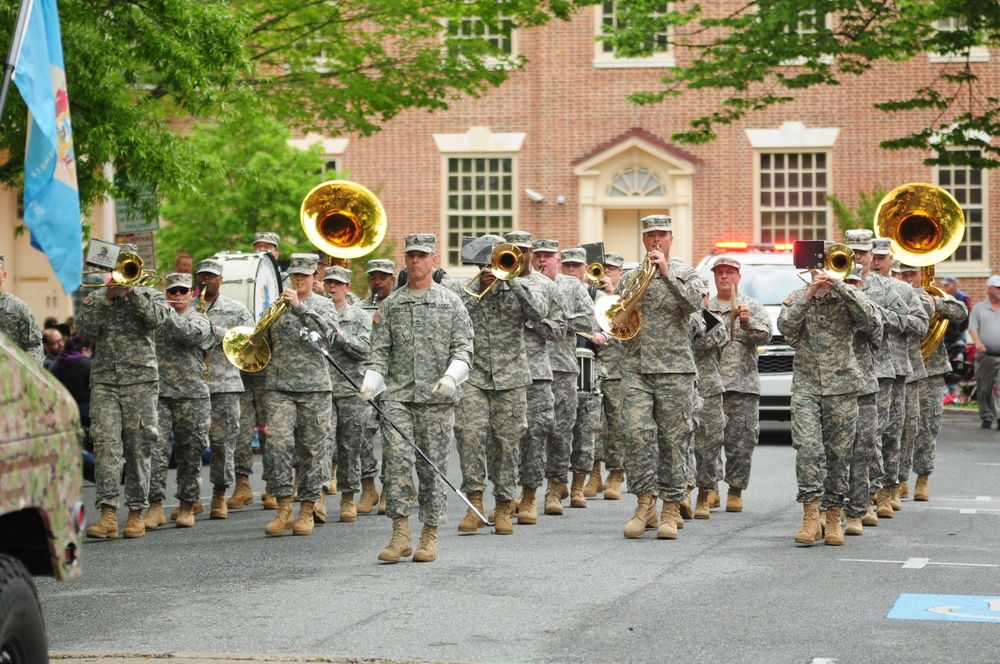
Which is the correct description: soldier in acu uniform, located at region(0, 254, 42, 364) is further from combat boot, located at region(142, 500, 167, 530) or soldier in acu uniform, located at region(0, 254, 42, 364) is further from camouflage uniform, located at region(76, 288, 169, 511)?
combat boot, located at region(142, 500, 167, 530)

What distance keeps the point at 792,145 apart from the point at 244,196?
1175 centimetres

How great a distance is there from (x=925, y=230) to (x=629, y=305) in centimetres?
363

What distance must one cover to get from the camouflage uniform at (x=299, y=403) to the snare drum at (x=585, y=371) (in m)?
2.83

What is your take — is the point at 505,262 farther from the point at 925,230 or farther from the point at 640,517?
the point at 925,230

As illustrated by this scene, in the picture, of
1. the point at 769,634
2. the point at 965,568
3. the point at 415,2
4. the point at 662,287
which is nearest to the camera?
the point at 769,634

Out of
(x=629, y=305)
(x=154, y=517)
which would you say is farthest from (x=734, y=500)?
(x=154, y=517)

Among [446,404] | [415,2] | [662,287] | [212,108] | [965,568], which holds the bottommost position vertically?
[965,568]

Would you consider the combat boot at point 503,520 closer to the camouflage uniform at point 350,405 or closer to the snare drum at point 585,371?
the camouflage uniform at point 350,405

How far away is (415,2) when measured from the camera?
19750 mm

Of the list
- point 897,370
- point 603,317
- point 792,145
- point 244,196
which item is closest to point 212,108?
point 603,317

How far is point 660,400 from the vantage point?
37.7 ft

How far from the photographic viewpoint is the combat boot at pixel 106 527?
1168 centimetres

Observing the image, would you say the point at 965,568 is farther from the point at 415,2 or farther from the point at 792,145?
the point at 792,145

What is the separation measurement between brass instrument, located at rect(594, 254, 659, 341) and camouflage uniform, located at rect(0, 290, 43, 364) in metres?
4.11
